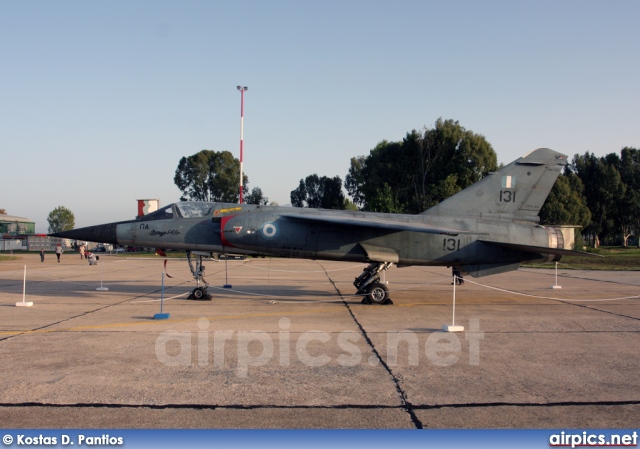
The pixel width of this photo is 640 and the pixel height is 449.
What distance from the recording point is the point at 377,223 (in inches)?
498

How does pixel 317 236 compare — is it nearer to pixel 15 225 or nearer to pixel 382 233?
pixel 382 233

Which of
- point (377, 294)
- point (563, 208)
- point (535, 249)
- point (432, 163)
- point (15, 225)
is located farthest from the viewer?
point (15, 225)

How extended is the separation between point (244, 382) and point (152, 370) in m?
1.38

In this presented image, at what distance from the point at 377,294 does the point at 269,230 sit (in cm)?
338

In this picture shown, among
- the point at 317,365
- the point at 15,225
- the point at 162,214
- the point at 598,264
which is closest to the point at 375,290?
the point at 162,214

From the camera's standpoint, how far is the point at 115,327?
9.59 m

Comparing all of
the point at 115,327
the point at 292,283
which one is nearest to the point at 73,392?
the point at 115,327

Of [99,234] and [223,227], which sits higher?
[223,227]

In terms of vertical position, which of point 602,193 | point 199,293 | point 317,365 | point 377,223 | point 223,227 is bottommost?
point 317,365

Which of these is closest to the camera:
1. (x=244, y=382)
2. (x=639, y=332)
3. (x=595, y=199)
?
(x=244, y=382)

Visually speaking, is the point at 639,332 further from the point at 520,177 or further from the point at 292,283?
the point at 292,283

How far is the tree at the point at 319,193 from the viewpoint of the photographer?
88812 mm

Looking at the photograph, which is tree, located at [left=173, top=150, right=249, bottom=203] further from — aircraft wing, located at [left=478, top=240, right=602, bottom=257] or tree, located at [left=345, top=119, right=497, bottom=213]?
aircraft wing, located at [left=478, top=240, right=602, bottom=257]

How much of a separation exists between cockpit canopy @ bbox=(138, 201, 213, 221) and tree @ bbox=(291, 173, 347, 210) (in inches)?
2858
